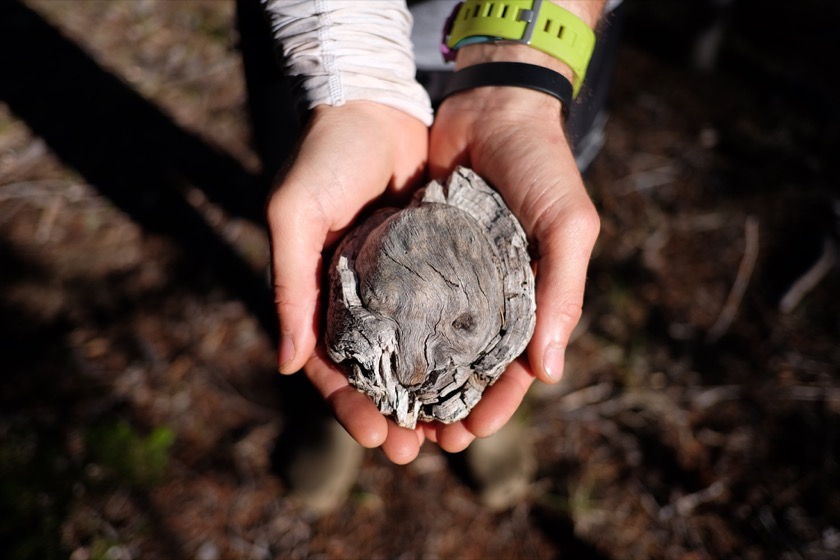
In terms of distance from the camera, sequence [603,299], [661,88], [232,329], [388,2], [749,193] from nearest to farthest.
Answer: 1. [388,2]
2. [232,329]
3. [603,299]
4. [749,193]
5. [661,88]

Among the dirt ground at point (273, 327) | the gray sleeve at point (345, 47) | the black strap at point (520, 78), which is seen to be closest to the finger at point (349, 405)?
the gray sleeve at point (345, 47)

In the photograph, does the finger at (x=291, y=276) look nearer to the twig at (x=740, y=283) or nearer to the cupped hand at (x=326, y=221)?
the cupped hand at (x=326, y=221)

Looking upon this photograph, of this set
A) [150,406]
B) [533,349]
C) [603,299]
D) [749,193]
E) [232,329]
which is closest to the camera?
[533,349]

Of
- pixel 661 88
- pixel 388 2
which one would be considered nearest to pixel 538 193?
pixel 388 2

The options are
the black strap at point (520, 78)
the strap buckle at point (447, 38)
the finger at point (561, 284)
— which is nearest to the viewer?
the finger at point (561, 284)

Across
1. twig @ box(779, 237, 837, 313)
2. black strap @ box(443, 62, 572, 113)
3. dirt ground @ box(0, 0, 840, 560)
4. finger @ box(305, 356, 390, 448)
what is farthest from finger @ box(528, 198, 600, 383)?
twig @ box(779, 237, 837, 313)

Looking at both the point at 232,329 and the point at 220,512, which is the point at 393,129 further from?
the point at 220,512
